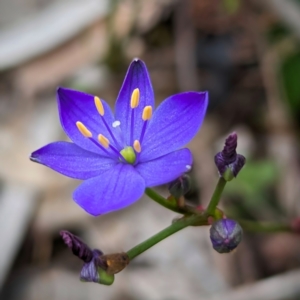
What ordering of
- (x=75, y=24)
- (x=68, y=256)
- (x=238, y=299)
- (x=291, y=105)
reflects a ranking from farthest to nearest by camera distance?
(x=75, y=24)
(x=291, y=105)
(x=68, y=256)
(x=238, y=299)

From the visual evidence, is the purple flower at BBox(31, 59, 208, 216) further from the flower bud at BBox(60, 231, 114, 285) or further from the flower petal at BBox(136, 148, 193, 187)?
the flower bud at BBox(60, 231, 114, 285)

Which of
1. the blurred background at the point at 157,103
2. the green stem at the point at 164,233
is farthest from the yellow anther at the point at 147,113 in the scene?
the blurred background at the point at 157,103

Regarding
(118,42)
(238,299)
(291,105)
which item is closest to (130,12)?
(118,42)

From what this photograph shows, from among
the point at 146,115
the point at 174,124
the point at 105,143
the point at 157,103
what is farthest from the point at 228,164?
the point at 157,103

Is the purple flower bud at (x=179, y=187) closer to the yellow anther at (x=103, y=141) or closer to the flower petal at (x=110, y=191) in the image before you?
the flower petal at (x=110, y=191)

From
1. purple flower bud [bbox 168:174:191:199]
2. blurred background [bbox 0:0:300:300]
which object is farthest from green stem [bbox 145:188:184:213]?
blurred background [bbox 0:0:300:300]

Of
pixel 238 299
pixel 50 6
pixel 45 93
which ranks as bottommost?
pixel 238 299

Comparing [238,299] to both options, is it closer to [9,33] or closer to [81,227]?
[81,227]
